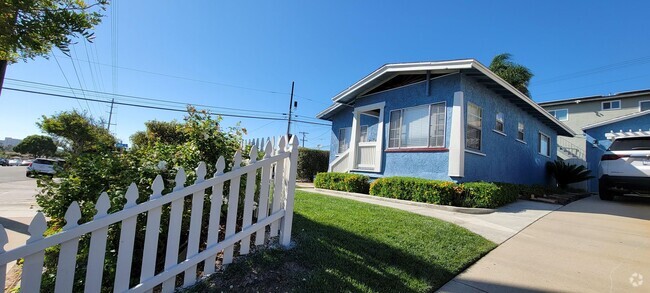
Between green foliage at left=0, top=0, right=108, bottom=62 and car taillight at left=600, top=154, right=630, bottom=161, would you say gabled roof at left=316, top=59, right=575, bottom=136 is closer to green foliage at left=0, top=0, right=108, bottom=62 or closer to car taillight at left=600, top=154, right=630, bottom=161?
car taillight at left=600, top=154, right=630, bottom=161

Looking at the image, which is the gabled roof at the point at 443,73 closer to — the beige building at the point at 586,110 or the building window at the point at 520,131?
the building window at the point at 520,131

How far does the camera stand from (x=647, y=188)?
8250 millimetres

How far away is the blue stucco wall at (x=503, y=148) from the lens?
31.3 ft

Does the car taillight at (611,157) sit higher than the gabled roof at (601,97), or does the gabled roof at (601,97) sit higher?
the gabled roof at (601,97)

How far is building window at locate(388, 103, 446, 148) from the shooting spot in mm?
9477

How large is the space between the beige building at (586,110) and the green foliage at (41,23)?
27.2 metres

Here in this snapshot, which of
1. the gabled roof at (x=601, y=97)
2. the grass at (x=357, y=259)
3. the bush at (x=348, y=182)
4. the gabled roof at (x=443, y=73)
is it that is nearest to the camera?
the grass at (x=357, y=259)

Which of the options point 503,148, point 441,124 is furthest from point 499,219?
point 503,148

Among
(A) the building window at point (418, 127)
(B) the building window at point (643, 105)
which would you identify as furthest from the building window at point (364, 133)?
(B) the building window at point (643, 105)

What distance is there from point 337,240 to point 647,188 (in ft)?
33.1

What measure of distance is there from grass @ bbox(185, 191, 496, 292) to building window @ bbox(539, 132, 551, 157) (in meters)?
13.6

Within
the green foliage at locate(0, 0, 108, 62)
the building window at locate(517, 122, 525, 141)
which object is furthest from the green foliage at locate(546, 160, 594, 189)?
Result: the green foliage at locate(0, 0, 108, 62)

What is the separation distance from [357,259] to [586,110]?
28902 millimetres

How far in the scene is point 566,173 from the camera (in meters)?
14.7
